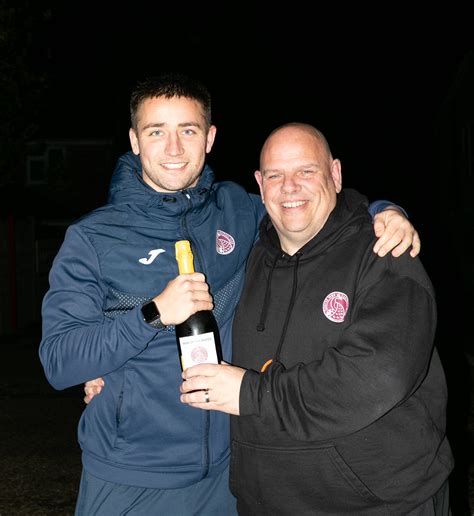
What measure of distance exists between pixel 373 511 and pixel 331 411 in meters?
0.48

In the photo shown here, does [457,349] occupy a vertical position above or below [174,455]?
below

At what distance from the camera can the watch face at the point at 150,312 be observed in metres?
2.68

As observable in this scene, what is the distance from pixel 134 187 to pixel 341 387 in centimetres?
131

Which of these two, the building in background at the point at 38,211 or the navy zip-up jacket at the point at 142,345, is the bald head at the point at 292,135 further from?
the building in background at the point at 38,211

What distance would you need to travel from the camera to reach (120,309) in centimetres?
294

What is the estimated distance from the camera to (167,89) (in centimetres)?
312

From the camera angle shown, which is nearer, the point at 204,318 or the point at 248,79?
the point at 204,318

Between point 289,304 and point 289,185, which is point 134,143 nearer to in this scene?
point 289,185

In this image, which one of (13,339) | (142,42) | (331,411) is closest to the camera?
(331,411)

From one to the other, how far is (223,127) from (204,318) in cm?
1608

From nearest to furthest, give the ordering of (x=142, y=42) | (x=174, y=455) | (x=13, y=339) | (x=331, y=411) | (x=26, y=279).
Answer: (x=331, y=411) < (x=174, y=455) < (x=13, y=339) < (x=26, y=279) < (x=142, y=42)

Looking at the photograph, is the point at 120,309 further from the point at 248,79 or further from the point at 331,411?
the point at 248,79

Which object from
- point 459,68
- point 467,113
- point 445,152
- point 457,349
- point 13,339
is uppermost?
point 459,68

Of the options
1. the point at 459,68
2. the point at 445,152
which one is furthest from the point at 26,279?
the point at 445,152
